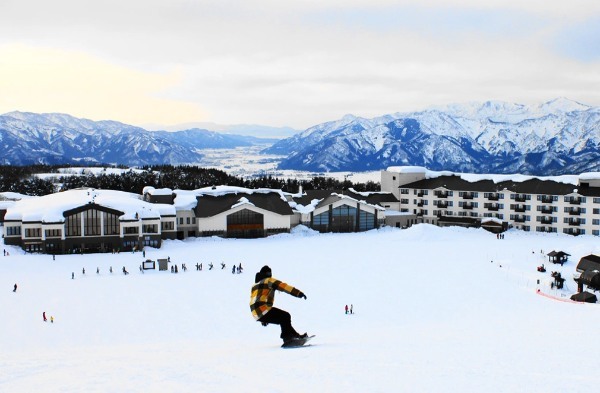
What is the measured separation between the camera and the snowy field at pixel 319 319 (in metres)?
10.7

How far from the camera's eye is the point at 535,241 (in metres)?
65.1

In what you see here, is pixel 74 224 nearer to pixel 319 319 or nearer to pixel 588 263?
pixel 319 319

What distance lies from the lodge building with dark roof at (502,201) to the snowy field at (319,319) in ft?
14.1

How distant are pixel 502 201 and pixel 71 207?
2283 inches

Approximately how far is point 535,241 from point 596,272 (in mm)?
23558

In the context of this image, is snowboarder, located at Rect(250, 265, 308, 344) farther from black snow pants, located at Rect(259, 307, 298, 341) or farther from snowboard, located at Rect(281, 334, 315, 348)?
snowboard, located at Rect(281, 334, 315, 348)

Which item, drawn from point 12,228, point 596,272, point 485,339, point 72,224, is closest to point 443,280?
point 596,272

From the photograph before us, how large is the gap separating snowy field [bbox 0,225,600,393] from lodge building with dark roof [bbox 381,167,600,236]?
4284 mm

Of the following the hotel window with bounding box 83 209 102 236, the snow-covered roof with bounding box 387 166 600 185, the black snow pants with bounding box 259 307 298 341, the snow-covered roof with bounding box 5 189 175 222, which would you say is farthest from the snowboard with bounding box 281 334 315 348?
the snow-covered roof with bounding box 387 166 600 185

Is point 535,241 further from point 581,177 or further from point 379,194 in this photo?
point 379,194

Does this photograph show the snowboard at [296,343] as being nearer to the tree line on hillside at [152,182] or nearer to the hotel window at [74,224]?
the hotel window at [74,224]

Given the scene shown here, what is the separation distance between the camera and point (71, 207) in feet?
191

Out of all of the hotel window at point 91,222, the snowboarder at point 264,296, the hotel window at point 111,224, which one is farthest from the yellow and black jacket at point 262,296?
the hotel window at point 91,222

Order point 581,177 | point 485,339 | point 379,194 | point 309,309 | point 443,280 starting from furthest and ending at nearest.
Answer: point 379,194 → point 581,177 → point 443,280 → point 309,309 → point 485,339
